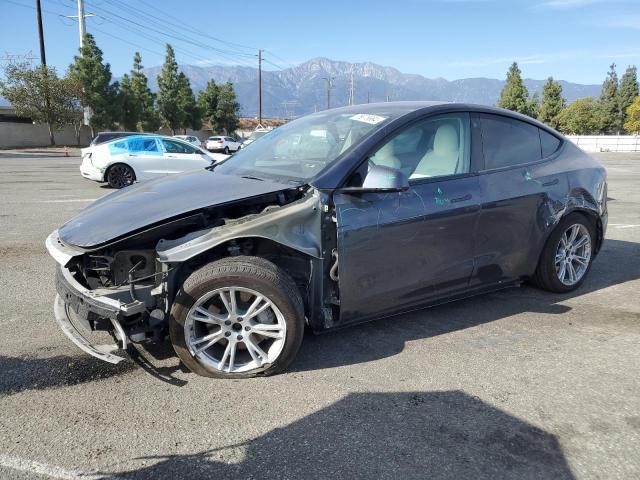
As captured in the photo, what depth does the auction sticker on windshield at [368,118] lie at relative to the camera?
3687 mm

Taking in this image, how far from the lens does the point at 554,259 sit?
14.5 ft

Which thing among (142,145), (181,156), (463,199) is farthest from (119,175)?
(463,199)

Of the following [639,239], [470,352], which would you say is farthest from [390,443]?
[639,239]

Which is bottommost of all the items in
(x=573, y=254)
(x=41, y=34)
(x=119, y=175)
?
(x=119, y=175)

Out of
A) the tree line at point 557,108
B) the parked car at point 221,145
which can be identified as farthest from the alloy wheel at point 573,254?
the tree line at point 557,108

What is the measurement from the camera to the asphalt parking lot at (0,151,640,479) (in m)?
2.35

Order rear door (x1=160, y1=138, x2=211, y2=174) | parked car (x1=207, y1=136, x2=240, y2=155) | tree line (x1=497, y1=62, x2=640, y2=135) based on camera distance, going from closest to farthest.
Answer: rear door (x1=160, y1=138, x2=211, y2=174) → parked car (x1=207, y1=136, x2=240, y2=155) → tree line (x1=497, y1=62, x2=640, y2=135)

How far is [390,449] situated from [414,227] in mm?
1506

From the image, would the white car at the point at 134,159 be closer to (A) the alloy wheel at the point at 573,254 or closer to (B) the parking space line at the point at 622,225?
(B) the parking space line at the point at 622,225

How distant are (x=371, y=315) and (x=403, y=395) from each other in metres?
0.66

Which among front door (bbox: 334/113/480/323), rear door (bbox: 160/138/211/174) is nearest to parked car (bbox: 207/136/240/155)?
rear door (bbox: 160/138/211/174)

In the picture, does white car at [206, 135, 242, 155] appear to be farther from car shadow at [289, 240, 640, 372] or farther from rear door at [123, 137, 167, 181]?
car shadow at [289, 240, 640, 372]

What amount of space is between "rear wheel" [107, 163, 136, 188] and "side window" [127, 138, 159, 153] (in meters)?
0.51

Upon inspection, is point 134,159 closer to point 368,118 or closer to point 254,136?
point 254,136
